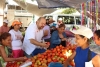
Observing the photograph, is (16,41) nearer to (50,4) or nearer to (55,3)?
(50,4)

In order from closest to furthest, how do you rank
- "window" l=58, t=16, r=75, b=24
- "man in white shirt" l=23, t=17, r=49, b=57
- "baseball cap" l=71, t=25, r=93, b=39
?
"baseball cap" l=71, t=25, r=93, b=39, "man in white shirt" l=23, t=17, r=49, b=57, "window" l=58, t=16, r=75, b=24

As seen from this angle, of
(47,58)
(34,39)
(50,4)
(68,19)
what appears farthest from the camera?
(68,19)

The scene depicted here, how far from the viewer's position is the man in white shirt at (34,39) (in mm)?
5383

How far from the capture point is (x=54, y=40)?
6.67 m

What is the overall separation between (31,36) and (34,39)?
9 centimetres

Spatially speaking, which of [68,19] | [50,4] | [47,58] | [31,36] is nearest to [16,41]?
[31,36]

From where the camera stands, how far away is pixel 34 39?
17.8 ft

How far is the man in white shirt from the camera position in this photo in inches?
212

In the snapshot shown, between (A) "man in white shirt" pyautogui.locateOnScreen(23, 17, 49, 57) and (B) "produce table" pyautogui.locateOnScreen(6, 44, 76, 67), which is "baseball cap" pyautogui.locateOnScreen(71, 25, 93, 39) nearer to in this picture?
(B) "produce table" pyautogui.locateOnScreen(6, 44, 76, 67)

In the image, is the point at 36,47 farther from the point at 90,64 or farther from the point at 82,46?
the point at 90,64

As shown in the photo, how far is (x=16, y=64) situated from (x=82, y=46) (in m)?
1.71

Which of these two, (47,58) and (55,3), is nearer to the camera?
(47,58)

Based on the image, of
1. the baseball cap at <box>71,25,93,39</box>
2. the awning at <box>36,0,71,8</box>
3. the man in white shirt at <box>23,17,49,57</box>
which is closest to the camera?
the baseball cap at <box>71,25,93,39</box>

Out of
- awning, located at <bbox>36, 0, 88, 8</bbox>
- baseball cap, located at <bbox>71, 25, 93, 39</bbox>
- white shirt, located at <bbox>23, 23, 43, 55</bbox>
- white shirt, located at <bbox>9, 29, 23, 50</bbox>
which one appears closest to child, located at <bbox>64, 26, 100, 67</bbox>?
baseball cap, located at <bbox>71, 25, 93, 39</bbox>
